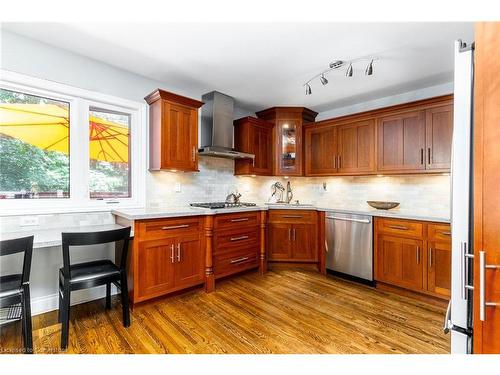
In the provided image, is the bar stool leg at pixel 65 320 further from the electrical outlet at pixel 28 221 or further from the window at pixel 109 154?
the window at pixel 109 154

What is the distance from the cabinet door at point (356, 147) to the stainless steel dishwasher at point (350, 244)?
29.0 inches

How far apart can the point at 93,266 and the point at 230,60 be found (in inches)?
91.5

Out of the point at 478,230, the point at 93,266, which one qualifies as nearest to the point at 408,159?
the point at 478,230

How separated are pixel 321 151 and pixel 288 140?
57 centimetres

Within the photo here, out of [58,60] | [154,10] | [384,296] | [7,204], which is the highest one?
[58,60]

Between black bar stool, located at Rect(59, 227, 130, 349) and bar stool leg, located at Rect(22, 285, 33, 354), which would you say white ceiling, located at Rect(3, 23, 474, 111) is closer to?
black bar stool, located at Rect(59, 227, 130, 349)

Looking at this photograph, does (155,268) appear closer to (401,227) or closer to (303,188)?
(401,227)

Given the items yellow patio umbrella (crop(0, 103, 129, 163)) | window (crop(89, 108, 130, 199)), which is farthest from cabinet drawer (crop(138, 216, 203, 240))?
yellow patio umbrella (crop(0, 103, 129, 163))

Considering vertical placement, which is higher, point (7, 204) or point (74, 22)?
point (74, 22)

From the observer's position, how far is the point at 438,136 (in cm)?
286

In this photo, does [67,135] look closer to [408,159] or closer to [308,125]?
[308,125]

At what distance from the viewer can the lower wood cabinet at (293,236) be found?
11.8ft

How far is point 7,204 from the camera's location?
2.18 meters

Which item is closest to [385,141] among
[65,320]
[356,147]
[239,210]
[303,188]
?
[356,147]
